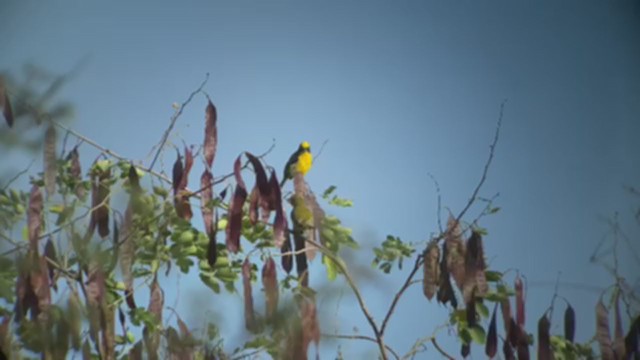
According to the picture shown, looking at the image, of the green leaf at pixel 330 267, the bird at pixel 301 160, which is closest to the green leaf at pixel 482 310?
the green leaf at pixel 330 267

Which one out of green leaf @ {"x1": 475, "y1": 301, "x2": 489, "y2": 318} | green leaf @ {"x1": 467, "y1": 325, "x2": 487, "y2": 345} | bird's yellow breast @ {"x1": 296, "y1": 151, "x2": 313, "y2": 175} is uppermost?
bird's yellow breast @ {"x1": 296, "y1": 151, "x2": 313, "y2": 175}

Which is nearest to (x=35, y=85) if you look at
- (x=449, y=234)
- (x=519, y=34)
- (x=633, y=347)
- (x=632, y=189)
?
(x=449, y=234)

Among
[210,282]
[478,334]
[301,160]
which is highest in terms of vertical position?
[301,160]

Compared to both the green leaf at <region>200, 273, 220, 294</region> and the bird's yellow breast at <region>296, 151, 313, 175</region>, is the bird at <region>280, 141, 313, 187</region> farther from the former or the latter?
the green leaf at <region>200, 273, 220, 294</region>

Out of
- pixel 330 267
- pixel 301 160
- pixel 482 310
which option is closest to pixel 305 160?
pixel 301 160

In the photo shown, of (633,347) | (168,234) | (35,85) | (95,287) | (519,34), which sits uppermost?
(519,34)

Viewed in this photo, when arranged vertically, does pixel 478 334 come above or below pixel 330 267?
below

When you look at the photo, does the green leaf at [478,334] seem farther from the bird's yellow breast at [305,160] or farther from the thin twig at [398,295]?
the bird's yellow breast at [305,160]

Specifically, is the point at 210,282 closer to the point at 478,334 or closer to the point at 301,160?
the point at 301,160

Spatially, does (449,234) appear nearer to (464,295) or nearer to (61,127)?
(464,295)

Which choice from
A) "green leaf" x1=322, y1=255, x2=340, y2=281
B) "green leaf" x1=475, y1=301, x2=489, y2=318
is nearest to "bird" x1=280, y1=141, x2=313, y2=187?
"green leaf" x1=322, y1=255, x2=340, y2=281

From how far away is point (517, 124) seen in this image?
1.82m

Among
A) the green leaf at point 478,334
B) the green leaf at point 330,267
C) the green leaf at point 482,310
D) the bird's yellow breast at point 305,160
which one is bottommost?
the green leaf at point 478,334

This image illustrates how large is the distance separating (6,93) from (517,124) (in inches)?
51.1
